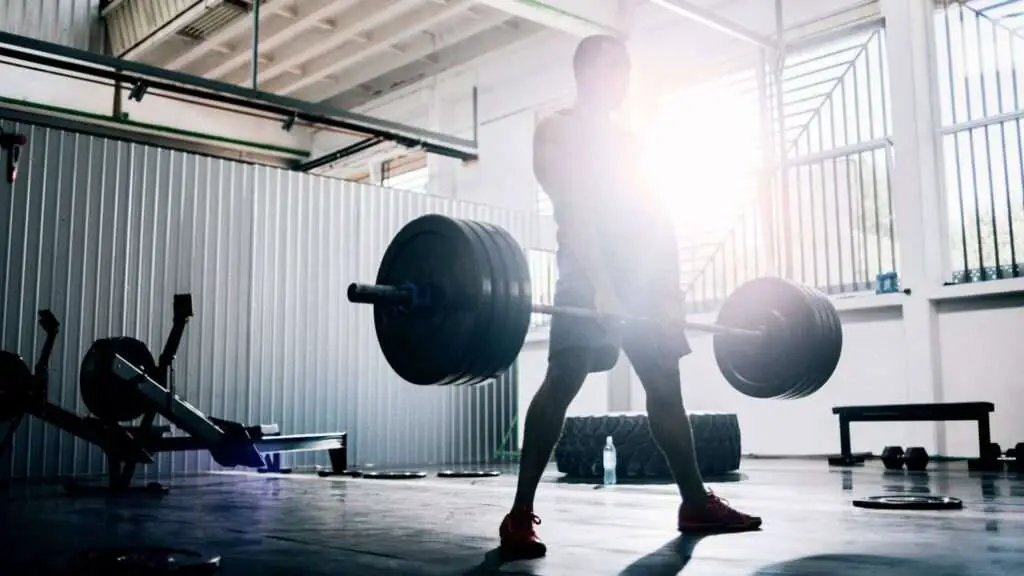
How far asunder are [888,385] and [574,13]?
3680 millimetres

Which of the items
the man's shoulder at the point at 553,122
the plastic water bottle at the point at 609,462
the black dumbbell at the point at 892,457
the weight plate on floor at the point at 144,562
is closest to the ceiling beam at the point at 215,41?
the plastic water bottle at the point at 609,462

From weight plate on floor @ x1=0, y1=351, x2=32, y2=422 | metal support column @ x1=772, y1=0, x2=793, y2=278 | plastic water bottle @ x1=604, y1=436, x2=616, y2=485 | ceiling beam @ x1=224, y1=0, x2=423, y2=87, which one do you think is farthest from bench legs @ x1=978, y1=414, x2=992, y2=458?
ceiling beam @ x1=224, y1=0, x2=423, y2=87

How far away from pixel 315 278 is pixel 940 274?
14.4 ft

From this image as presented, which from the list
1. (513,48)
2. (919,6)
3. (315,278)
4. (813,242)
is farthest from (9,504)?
(513,48)

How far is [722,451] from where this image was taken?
16.6ft

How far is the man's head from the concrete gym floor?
3.62 feet

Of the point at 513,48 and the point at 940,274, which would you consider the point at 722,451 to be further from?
the point at 513,48

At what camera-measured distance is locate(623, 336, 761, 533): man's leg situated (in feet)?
7.38

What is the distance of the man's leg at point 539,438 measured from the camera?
197 cm

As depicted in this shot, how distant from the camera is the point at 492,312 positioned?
1.90 metres

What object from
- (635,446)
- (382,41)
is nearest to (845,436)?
(635,446)

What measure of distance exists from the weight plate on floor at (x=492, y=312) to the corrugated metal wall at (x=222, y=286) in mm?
4219

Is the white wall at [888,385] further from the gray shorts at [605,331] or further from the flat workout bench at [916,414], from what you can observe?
the gray shorts at [605,331]

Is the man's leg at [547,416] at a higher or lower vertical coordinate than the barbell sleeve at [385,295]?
lower
